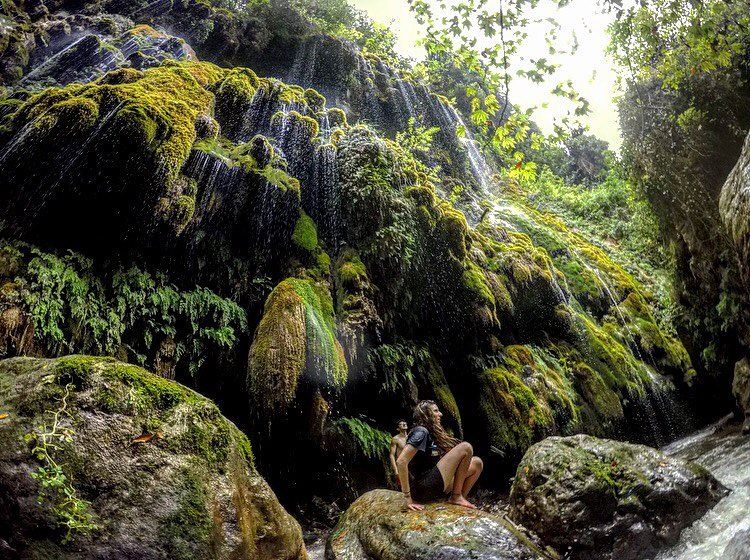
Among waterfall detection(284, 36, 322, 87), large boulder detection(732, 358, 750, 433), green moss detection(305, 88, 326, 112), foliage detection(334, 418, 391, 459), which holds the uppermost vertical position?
waterfall detection(284, 36, 322, 87)

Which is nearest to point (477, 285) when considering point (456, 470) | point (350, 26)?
point (456, 470)

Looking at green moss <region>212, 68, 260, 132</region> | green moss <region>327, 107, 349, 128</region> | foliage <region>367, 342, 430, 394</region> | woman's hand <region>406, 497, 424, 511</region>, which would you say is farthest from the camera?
green moss <region>327, 107, 349, 128</region>

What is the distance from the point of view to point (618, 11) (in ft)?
13.3

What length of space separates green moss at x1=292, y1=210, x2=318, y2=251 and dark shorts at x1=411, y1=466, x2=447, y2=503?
189 inches

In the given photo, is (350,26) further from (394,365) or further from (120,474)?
(120,474)

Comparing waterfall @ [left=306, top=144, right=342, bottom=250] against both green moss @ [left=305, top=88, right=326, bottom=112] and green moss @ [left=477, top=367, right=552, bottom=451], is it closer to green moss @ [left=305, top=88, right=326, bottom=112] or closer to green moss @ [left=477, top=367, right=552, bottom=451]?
green moss @ [left=305, top=88, right=326, bottom=112]

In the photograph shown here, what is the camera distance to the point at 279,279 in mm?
7449

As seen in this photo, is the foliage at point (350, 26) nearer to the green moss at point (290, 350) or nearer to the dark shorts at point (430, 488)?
the green moss at point (290, 350)

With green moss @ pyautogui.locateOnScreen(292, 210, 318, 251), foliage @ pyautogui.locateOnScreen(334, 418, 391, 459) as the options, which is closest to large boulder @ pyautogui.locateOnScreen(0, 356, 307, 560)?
foliage @ pyautogui.locateOnScreen(334, 418, 391, 459)

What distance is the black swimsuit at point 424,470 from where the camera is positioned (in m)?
4.28

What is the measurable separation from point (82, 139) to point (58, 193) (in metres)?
0.84

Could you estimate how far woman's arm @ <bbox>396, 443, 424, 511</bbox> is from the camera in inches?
161

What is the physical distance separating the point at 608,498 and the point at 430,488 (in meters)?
2.02

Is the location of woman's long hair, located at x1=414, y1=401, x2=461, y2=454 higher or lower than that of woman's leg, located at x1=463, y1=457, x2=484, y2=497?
higher
